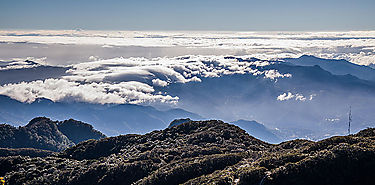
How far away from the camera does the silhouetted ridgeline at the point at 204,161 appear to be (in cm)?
4856

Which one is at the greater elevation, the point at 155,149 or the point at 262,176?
the point at 262,176

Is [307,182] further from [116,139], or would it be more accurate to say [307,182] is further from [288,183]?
[116,139]

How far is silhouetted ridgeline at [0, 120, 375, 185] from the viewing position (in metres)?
48.6

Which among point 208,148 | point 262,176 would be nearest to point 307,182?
point 262,176

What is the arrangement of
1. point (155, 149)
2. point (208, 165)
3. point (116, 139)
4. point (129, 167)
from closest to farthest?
point (208, 165) < point (129, 167) < point (155, 149) < point (116, 139)

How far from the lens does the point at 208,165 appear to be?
66000 mm

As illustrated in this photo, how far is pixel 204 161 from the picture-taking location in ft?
220

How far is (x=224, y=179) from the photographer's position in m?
52.6

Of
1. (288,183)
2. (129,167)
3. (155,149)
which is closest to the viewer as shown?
(288,183)

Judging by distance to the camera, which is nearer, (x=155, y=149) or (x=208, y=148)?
(x=208, y=148)

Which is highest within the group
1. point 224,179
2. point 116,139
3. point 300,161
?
point 300,161

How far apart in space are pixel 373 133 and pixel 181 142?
1695 inches

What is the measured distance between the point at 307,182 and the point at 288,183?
90.1 inches

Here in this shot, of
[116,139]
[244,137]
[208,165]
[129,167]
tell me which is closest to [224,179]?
[208,165]
